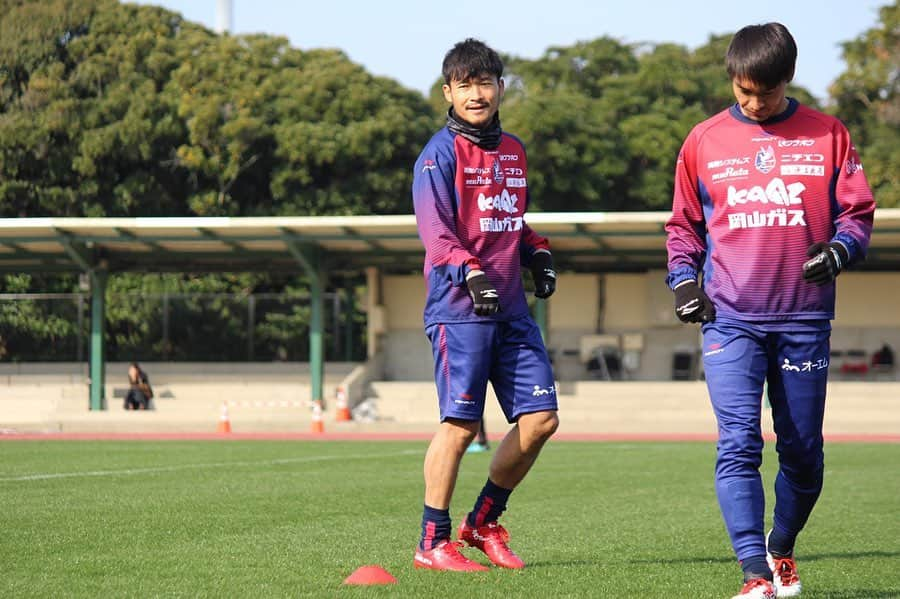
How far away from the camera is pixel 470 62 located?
20.8ft

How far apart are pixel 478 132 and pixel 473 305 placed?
81cm

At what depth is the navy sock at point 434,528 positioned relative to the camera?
249 inches

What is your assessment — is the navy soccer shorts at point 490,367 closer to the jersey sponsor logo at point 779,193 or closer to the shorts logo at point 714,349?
the shorts logo at point 714,349

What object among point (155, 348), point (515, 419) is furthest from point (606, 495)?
point (155, 348)

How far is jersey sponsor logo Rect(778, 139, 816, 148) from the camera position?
5.54m

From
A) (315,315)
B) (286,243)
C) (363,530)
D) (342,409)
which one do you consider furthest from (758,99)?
(315,315)

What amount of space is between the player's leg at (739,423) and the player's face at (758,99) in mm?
849

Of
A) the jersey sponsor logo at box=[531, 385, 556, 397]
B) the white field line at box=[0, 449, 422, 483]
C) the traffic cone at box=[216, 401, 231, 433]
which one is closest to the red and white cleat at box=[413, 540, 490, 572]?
the jersey sponsor logo at box=[531, 385, 556, 397]

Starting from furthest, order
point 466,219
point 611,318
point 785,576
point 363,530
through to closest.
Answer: point 611,318, point 363,530, point 466,219, point 785,576

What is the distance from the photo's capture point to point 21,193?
39438mm

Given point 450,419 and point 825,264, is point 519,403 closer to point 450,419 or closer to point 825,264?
point 450,419

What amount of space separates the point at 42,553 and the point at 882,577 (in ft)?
13.0

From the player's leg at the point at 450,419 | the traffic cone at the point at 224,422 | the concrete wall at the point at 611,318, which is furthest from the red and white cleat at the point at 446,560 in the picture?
the concrete wall at the point at 611,318

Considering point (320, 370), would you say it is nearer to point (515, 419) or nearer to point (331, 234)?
point (331, 234)
